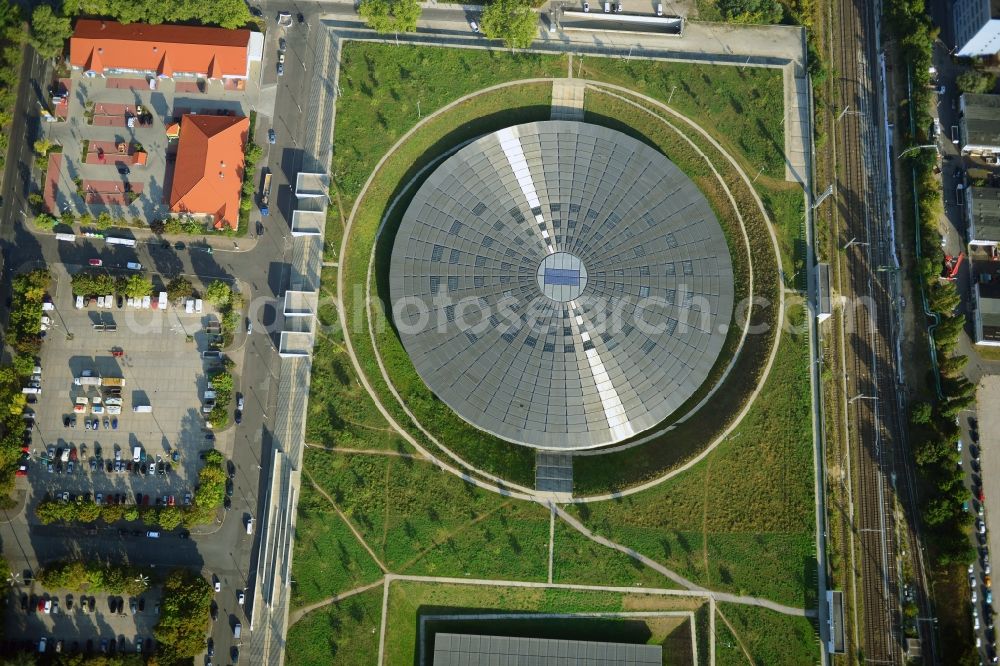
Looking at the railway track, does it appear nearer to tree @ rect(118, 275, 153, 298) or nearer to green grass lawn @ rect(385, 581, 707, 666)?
green grass lawn @ rect(385, 581, 707, 666)

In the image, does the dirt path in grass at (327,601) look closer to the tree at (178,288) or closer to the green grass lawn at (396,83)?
the tree at (178,288)

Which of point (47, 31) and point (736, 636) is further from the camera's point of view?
point (47, 31)

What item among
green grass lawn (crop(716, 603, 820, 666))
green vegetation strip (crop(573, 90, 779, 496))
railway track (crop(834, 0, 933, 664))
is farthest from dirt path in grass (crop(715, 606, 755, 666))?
green vegetation strip (crop(573, 90, 779, 496))

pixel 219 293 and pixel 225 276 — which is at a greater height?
pixel 225 276

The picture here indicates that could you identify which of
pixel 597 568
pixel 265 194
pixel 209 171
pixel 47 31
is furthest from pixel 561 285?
pixel 47 31

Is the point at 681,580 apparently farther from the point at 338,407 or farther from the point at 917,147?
the point at 917,147

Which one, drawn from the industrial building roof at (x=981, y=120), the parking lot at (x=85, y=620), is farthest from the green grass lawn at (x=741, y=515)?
the parking lot at (x=85, y=620)
